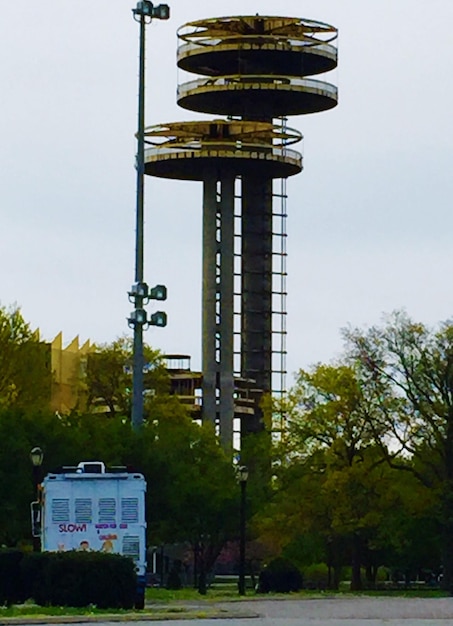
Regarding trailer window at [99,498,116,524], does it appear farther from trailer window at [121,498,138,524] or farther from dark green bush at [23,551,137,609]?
dark green bush at [23,551,137,609]

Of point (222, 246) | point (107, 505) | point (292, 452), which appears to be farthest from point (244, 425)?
point (107, 505)

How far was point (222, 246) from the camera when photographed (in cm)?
14050

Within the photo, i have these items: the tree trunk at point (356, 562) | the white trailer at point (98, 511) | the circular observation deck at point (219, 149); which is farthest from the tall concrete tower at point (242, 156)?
the white trailer at point (98, 511)

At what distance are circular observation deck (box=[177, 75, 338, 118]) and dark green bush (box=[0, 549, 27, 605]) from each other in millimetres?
102738

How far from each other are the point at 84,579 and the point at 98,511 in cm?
530

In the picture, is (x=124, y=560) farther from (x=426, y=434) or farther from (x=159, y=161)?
(x=159, y=161)

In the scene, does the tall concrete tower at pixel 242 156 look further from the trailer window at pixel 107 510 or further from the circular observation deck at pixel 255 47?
the trailer window at pixel 107 510

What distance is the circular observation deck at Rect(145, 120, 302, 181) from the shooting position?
136 meters

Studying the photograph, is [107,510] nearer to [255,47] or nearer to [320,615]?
[320,615]

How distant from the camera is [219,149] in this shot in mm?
135625

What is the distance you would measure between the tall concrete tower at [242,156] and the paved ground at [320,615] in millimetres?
87950

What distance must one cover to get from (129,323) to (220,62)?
84075 mm

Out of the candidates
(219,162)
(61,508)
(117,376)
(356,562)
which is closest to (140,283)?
(61,508)

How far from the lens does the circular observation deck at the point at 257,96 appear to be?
139625 millimetres
